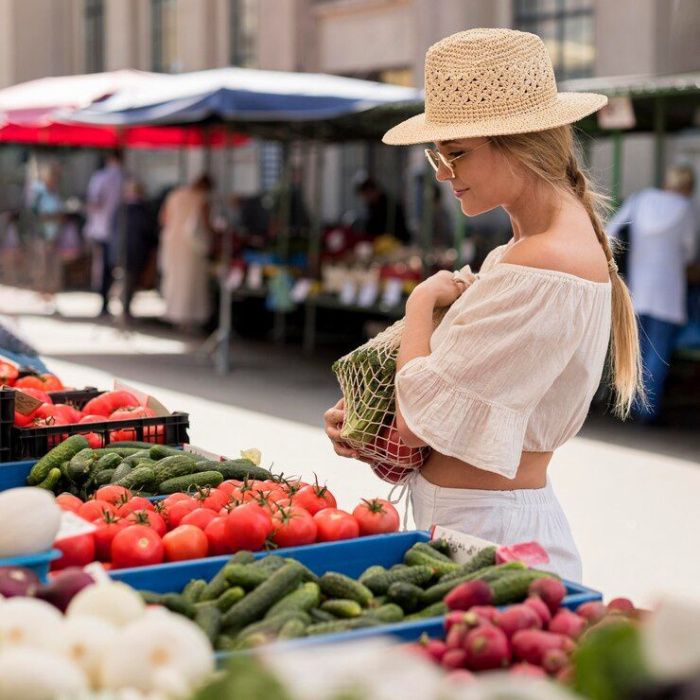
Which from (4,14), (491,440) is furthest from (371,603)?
(4,14)

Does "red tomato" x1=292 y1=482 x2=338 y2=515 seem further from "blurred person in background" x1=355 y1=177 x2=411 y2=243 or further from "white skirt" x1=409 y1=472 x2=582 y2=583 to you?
"blurred person in background" x1=355 y1=177 x2=411 y2=243

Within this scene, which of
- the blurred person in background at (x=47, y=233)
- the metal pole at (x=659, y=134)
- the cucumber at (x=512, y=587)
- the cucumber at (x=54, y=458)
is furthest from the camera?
the blurred person in background at (x=47, y=233)

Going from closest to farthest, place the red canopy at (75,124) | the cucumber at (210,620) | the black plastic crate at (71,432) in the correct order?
the cucumber at (210,620) → the black plastic crate at (71,432) → the red canopy at (75,124)

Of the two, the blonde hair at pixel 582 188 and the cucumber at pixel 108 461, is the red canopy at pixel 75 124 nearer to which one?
the cucumber at pixel 108 461

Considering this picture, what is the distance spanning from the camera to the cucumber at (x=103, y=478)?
353 cm

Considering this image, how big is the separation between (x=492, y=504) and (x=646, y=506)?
4.44 meters

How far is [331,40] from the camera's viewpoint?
830 inches

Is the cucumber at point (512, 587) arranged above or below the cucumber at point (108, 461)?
above

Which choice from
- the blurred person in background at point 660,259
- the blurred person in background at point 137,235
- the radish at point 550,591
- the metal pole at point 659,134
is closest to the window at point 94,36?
the blurred person in background at point 137,235

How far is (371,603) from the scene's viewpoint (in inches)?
102

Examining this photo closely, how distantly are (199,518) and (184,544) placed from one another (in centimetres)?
16

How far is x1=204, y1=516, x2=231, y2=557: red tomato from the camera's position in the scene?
9.44 feet

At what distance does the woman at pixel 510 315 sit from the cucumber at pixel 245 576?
2.02ft

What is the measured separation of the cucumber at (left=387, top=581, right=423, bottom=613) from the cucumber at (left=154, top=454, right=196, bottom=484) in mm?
1047
